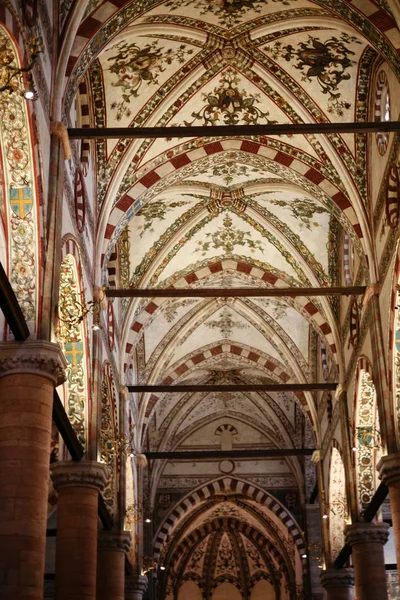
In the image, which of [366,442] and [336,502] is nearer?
[366,442]

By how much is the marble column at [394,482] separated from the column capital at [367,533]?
4376 millimetres

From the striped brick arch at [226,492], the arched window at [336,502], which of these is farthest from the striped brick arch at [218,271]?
the striped brick arch at [226,492]

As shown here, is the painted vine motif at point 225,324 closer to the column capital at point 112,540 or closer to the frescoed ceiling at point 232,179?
the frescoed ceiling at point 232,179

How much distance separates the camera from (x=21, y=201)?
11.9 meters

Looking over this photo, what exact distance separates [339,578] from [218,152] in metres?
12.5

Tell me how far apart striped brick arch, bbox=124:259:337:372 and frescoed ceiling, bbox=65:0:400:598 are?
0.12 ft

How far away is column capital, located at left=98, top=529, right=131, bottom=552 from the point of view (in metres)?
19.2

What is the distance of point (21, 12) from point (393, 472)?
30.1ft

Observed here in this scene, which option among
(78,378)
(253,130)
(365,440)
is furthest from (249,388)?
(253,130)

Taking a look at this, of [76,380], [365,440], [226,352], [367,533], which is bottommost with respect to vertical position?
[367,533]

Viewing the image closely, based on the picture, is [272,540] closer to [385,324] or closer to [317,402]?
[317,402]

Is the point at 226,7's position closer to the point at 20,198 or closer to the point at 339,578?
the point at 20,198

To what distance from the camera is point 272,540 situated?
125 ft

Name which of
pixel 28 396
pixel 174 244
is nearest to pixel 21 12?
pixel 28 396
